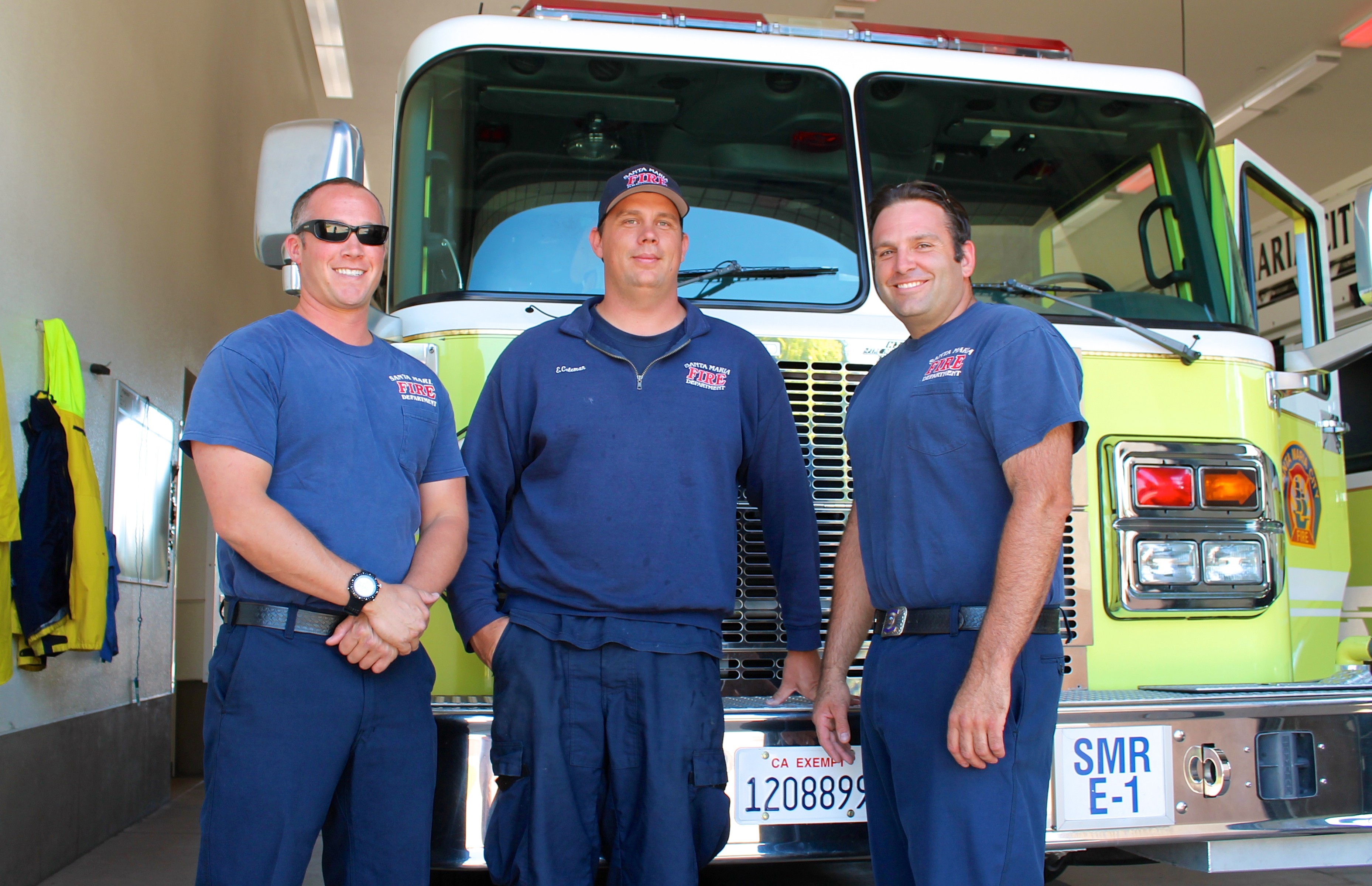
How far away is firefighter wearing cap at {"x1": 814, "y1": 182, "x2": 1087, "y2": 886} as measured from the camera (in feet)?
6.23

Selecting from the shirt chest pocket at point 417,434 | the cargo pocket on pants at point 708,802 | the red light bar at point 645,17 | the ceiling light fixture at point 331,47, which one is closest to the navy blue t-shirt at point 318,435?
the shirt chest pocket at point 417,434

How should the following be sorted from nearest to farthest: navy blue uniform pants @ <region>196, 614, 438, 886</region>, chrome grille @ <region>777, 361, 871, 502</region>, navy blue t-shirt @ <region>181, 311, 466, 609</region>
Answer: navy blue uniform pants @ <region>196, 614, 438, 886</region>, navy blue t-shirt @ <region>181, 311, 466, 609</region>, chrome grille @ <region>777, 361, 871, 502</region>

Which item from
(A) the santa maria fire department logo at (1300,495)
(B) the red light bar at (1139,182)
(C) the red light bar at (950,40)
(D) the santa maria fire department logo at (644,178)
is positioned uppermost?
(C) the red light bar at (950,40)

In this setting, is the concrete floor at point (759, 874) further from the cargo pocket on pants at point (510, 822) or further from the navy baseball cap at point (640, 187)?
the navy baseball cap at point (640, 187)

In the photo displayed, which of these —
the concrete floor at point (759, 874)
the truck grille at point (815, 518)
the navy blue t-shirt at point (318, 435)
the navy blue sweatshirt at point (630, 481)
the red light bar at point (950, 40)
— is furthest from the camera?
the concrete floor at point (759, 874)

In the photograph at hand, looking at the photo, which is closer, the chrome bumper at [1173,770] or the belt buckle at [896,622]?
the belt buckle at [896,622]

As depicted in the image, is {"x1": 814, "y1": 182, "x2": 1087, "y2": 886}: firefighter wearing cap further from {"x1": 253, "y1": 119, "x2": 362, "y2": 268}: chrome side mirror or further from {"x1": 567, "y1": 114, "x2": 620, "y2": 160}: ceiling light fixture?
{"x1": 253, "y1": 119, "x2": 362, "y2": 268}: chrome side mirror

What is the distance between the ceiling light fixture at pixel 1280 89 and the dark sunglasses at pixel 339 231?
9793 mm

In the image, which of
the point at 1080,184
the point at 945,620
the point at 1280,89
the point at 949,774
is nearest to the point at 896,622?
the point at 945,620

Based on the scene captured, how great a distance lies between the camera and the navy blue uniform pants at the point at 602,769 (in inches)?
81.0

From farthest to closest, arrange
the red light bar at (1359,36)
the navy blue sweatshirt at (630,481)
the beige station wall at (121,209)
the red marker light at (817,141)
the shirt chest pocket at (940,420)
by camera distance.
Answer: the red light bar at (1359,36) < the beige station wall at (121,209) < the red marker light at (817,141) < the navy blue sweatshirt at (630,481) < the shirt chest pocket at (940,420)

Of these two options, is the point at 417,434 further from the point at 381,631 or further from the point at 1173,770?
the point at 1173,770

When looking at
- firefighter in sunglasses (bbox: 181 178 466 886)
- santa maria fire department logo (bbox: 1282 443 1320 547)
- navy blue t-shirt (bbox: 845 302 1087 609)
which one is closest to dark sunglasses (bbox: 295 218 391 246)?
firefighter in sunglasses (bbox: 181 178 466 886)

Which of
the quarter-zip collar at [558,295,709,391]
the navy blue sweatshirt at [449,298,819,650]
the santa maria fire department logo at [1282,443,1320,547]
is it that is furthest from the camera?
the santa maria fire department logo at [1282,443,1320,547]
